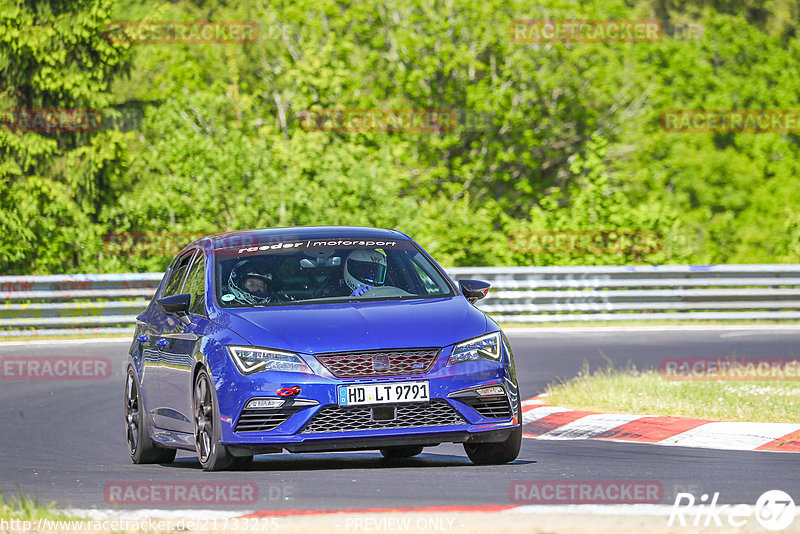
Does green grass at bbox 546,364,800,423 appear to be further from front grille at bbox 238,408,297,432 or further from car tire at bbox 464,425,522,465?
front grille at bbox 238,408,297,432

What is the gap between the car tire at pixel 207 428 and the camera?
328 inches

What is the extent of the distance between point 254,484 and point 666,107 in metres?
42.8

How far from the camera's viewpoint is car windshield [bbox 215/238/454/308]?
8969mm

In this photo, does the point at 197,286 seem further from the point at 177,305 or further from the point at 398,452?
the point at 398,452

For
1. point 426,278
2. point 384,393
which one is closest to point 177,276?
point 426,278

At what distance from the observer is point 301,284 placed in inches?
356

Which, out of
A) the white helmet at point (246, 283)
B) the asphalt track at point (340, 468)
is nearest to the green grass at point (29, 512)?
the asphalt track at point (340, 468)

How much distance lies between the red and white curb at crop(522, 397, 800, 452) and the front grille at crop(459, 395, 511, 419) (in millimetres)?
2250

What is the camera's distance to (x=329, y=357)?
8102 millimetres

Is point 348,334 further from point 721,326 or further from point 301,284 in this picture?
point 721,326

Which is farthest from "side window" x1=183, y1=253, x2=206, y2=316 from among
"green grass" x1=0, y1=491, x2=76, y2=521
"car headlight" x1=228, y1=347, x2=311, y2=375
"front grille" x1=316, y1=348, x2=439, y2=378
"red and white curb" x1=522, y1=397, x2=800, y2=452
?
"red and white curb" x1=522, y1=397, x2=800, y2=452

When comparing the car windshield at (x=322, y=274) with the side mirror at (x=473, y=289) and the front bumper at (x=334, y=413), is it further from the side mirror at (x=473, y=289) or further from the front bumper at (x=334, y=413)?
the front bumper at (x=334, y=413)

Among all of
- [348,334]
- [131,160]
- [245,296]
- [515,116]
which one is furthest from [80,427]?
[515,116]

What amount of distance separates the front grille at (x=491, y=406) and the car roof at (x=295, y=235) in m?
1.64
